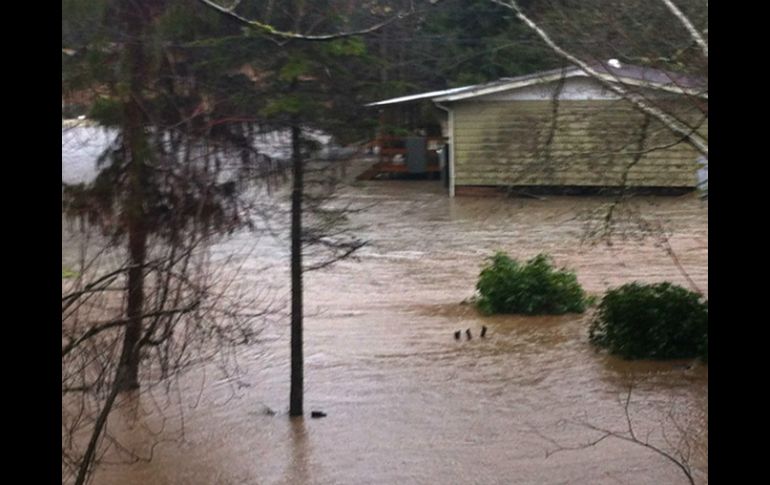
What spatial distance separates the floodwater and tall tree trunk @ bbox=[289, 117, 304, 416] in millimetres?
221

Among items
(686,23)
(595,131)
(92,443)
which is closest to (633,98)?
(686,23)

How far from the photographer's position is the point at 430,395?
40.8ft

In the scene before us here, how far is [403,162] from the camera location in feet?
78.4

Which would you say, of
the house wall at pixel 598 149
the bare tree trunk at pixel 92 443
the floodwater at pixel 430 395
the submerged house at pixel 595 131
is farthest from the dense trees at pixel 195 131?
the house wall at pixel 598 149

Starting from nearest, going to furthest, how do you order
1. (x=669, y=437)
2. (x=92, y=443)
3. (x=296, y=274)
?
(x=92, y=443) < (x=669, y=437) < (x=296, y=274)

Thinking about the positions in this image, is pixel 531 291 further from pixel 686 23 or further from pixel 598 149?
pixel 686 23

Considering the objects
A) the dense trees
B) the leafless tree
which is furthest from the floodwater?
the dense trees

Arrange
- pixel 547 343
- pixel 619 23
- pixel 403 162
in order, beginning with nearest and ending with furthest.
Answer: pixel 619 23, pixel 547 343, pixel 403 162

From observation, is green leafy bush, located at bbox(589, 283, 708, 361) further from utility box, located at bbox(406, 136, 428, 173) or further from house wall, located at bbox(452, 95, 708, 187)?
utility box, located at bbox(406, 136, 428, 173)

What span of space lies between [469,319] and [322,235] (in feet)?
13.0

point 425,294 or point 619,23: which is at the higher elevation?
point 619,23

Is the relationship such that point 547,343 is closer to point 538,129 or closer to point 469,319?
point 469,319

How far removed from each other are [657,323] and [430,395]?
289cm
